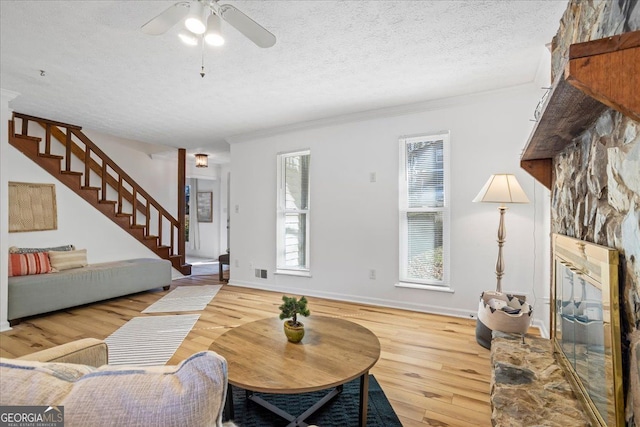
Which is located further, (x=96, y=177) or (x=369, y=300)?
(x=96, y=177)

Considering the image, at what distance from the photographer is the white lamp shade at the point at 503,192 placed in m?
2.70

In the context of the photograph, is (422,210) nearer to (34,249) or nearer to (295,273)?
(295,273)

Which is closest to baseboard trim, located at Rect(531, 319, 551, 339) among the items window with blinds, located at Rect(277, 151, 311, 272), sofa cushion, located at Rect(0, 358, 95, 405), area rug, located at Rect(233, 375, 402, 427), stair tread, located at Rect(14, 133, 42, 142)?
area rug, located at Rect(233, 375, 402, 427)

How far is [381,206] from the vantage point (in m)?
3.96

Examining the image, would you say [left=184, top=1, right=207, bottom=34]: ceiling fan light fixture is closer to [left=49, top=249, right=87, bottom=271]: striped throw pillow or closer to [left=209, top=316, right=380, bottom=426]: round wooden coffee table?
[left=209, top=316, right=380, bottom=426]: round wooden coffee table

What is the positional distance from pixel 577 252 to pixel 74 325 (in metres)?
4.37

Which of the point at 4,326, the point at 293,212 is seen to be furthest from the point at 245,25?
the point at 4,326

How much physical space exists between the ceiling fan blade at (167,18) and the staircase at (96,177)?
12.1 ft

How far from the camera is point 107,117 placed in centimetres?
420

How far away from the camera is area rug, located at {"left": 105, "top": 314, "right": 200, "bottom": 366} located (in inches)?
99.7

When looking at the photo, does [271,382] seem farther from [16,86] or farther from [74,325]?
[16,86]

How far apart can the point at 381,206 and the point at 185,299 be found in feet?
9.84

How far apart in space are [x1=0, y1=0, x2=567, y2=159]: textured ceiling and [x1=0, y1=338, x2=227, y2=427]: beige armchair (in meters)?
2.08

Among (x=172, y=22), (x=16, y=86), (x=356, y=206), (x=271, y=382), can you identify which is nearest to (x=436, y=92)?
(x=356, y=206)
